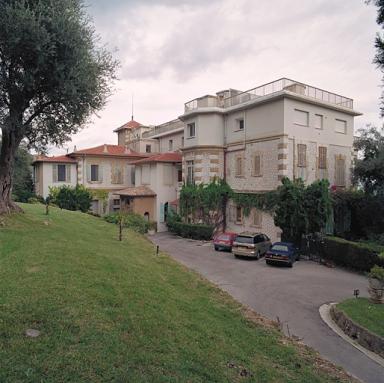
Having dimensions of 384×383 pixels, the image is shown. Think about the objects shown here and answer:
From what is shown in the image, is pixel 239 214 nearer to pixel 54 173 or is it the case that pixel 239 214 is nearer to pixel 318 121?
pixel 318 121

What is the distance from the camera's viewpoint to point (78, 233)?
56.6 feet

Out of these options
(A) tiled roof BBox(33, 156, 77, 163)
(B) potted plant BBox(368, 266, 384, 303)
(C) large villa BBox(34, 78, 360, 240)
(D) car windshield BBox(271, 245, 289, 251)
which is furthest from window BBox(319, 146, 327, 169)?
(A) tiled roof BBox(33, 156, 77, 163)

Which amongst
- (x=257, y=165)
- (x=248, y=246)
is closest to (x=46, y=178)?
(x=257, y=165)

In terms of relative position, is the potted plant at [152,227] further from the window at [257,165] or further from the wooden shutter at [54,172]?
the wooden shutter at [54,172]

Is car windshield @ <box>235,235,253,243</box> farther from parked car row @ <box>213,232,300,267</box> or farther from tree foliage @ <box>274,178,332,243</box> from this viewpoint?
tree foliage @ <box>274,178,332,243</box>

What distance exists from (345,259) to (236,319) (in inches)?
578

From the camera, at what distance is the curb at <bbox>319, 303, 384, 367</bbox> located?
9.44m

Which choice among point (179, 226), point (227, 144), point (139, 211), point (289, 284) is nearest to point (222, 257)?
point (289, 284)

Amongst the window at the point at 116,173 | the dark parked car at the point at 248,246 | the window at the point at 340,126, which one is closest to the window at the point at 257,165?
the dark parked car at the point at 248,246

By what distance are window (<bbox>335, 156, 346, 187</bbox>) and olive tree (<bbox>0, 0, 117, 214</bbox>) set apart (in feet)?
72.7

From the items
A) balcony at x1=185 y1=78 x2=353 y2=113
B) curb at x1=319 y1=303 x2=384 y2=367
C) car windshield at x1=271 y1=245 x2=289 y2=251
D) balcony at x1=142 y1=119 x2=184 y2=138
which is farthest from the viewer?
balcony at x1=142 y1=119 x2=184 y2=138

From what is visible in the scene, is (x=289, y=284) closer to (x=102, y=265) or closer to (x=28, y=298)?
(x=102, y=265)

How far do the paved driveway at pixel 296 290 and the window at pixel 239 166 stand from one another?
26.4 ft

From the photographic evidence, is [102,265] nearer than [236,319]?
No
